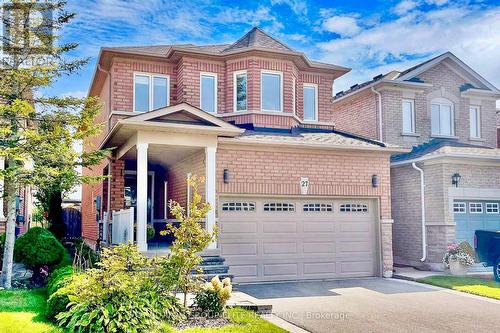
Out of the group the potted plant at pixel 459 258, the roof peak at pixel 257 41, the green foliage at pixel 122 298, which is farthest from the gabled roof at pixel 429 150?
the green foliage at pixel 122 298

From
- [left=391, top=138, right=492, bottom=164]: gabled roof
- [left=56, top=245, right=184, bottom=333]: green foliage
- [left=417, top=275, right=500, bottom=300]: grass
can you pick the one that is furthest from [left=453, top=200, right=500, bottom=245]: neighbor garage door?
[left=56, top=245, right=184, bottom=333]: green foliage

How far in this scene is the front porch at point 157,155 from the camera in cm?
1147

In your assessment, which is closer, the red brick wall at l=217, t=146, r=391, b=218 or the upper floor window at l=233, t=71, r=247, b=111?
the red brick wall at l=217, t=146, r=391, b=218

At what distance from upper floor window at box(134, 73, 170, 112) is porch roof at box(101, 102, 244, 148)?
282cm

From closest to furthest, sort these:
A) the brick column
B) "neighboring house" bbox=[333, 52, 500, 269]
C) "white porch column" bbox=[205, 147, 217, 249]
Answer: "white porch column" bbox=[205, 147, 217, 249]
the brick column
"neighboring house" bbox=[333, 52, 500, 269]

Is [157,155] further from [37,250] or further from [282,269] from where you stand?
[282,269]

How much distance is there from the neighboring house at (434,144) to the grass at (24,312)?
1181cm

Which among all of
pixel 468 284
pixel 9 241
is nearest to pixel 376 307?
pixel 468 284

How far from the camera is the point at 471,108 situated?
779 inches

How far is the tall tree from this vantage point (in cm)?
1047

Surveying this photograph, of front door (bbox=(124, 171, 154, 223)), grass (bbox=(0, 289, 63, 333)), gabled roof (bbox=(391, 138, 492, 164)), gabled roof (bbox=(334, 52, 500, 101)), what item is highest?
gabled roof (bbox=(334, 52, 500, 101))

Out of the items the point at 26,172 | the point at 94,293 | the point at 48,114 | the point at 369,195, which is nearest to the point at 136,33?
the point at 48,114

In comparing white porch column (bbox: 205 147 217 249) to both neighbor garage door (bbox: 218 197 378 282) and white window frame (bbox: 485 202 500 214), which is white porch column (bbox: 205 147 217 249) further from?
white window frame (bbox: 485 202 500 214)

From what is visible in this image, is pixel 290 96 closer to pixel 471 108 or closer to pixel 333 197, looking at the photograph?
pixel 333 197
